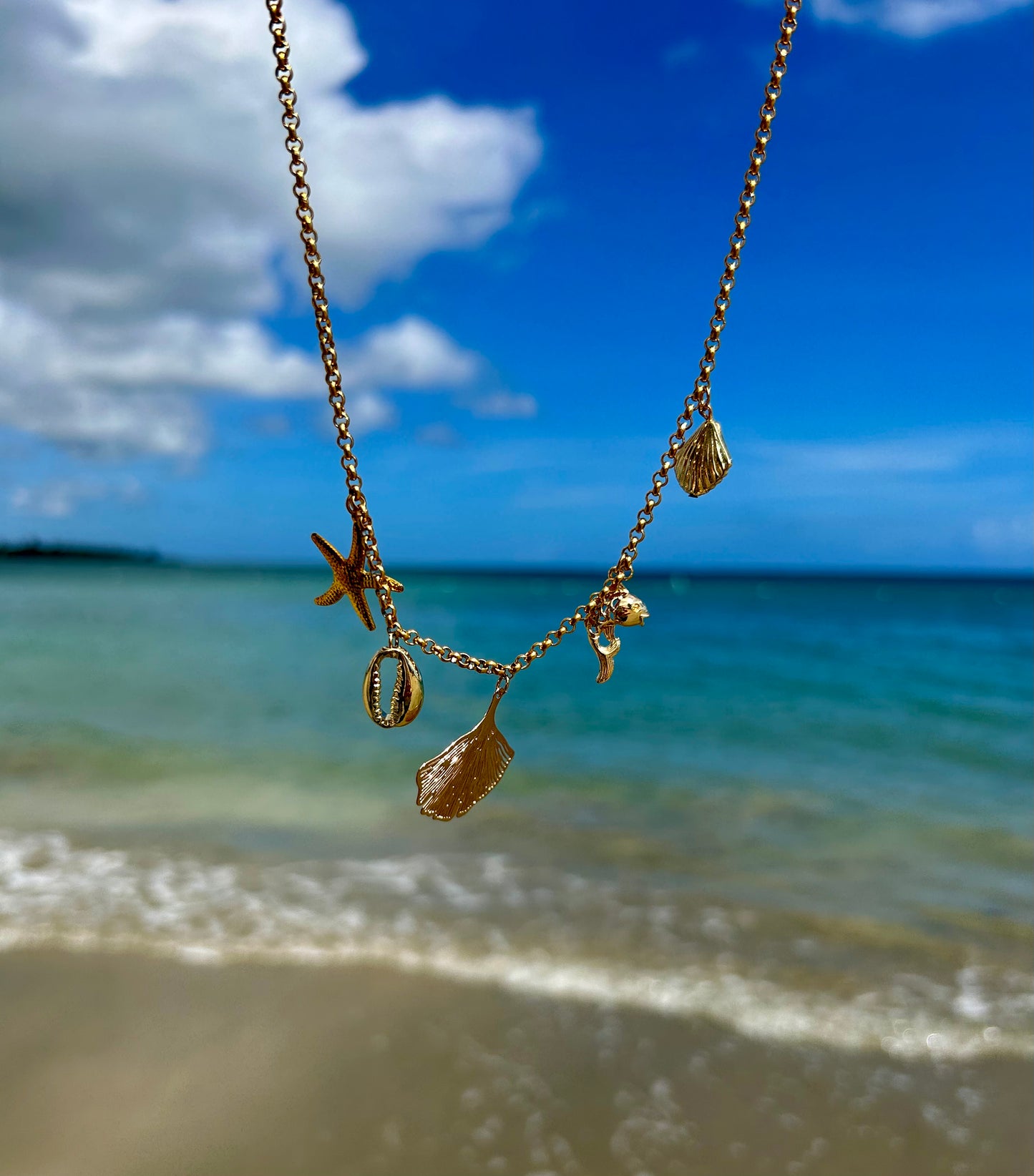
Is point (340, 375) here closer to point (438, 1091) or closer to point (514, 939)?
point (438, 1091)

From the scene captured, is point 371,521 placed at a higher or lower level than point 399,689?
higher

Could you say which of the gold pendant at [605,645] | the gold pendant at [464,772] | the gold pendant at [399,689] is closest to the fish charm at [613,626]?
the gold pendant at [605,645]

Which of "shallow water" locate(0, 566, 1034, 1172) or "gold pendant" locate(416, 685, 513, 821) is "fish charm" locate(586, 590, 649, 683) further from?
"shallow water" locate(0, 566, 1034, 1172)

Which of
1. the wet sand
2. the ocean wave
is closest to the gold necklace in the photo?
the wet sand

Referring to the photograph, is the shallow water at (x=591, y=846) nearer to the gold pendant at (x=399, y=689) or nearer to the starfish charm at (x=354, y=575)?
the gold pendant at (x=399, y=689)

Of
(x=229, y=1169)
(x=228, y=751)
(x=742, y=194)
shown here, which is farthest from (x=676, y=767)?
(x=742, y=194)

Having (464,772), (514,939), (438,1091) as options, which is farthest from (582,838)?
(464,772)
